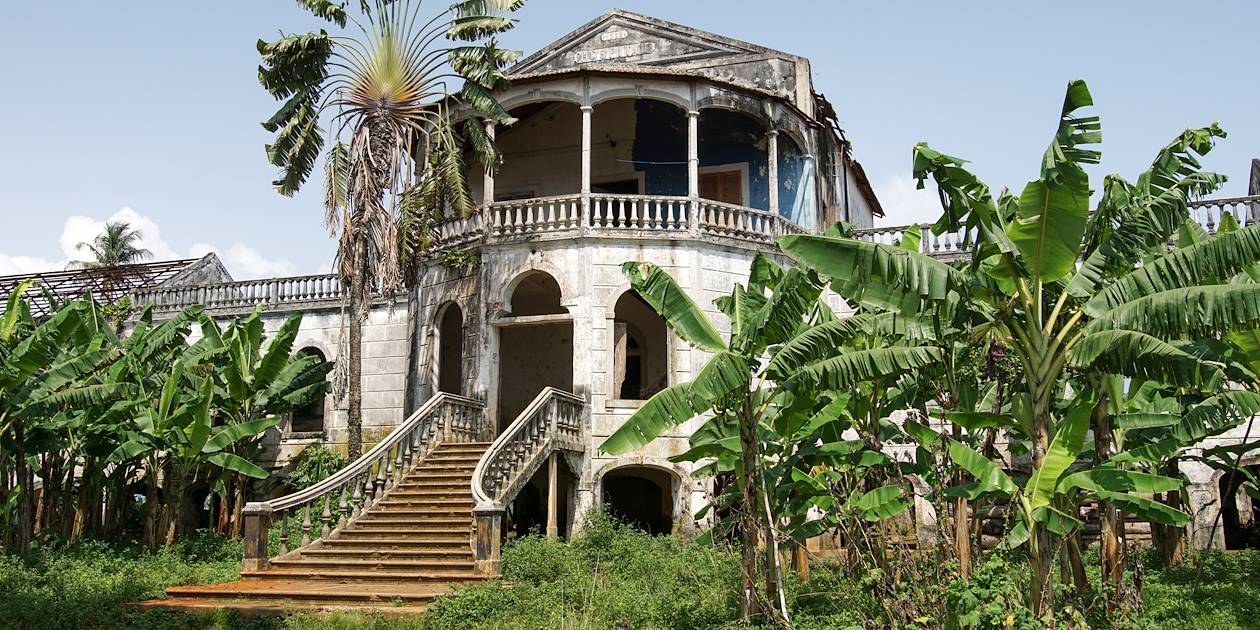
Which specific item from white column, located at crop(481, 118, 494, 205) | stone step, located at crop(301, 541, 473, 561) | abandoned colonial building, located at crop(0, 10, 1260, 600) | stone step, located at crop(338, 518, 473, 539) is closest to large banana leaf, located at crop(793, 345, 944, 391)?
abandoned colonial building, located at crop(0, 10, 1260, 600)

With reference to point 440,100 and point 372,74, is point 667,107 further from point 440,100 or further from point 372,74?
point 372,74

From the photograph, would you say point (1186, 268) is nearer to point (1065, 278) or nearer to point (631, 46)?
point (1065, 278)

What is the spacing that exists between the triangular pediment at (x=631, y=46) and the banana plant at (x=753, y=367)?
1290 centimetres

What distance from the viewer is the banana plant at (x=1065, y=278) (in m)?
9.57

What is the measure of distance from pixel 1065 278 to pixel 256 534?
1220cm

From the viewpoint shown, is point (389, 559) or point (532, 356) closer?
point (389, 559)

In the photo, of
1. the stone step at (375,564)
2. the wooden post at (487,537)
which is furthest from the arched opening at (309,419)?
the wooden post at (487,537)

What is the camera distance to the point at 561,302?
819 inches

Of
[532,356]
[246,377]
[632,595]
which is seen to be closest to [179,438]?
[246,377]

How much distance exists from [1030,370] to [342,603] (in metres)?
9.12

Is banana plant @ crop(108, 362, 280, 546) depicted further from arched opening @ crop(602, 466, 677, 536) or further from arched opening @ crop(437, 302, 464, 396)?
arched opening @ crop(602, 466, 677, 536)

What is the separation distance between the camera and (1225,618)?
12.1m

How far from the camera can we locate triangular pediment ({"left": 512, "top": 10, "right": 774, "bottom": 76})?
24891 millimetres

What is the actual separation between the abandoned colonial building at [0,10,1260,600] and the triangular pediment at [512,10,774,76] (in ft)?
0.17
